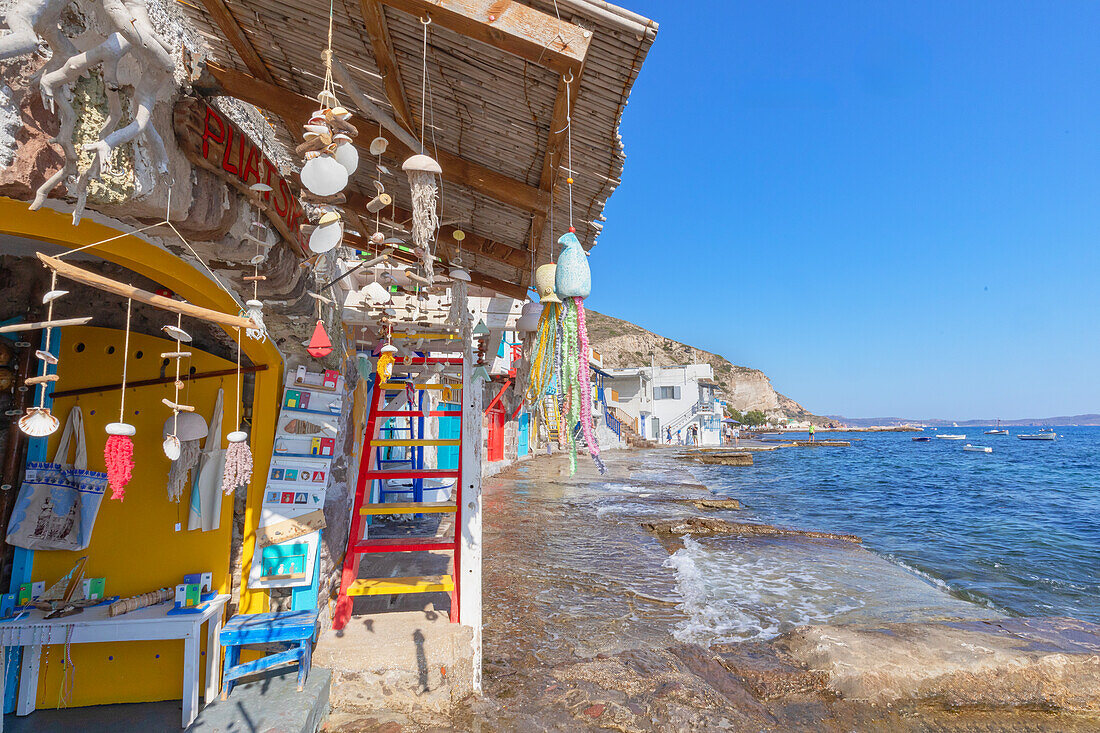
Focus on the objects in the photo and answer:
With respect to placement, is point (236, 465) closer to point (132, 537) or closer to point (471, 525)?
point (132, 537)

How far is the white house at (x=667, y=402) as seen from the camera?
54.0m

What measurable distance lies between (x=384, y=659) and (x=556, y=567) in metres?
5.40

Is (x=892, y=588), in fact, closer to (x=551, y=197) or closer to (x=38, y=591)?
(x=551, y=197)

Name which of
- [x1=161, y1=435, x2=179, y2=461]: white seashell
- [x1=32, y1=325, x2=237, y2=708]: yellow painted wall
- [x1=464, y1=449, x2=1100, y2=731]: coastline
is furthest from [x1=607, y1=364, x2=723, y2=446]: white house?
[x1=161, y1=435, x2=179, y2=461]: white seashell

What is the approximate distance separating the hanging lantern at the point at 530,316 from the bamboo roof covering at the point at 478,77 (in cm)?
70

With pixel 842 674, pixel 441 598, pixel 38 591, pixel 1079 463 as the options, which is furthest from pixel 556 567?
pixel 1079 463

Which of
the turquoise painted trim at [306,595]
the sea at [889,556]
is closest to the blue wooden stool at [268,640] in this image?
the turquoise painted trim at [306,595]

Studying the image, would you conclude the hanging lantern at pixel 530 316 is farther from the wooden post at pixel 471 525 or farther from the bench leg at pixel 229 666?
the bench leg at pixel 229 666

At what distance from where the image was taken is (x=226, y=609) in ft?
14.5

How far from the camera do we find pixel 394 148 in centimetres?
469

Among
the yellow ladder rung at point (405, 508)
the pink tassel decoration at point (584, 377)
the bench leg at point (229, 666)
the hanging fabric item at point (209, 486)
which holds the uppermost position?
the pink tassel decoration at point (584, 377)

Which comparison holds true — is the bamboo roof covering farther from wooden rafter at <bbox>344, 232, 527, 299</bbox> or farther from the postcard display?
the postcard display

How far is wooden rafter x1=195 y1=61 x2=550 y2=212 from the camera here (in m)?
4.39

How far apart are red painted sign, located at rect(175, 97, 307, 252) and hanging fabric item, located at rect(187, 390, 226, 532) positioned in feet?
6.14
